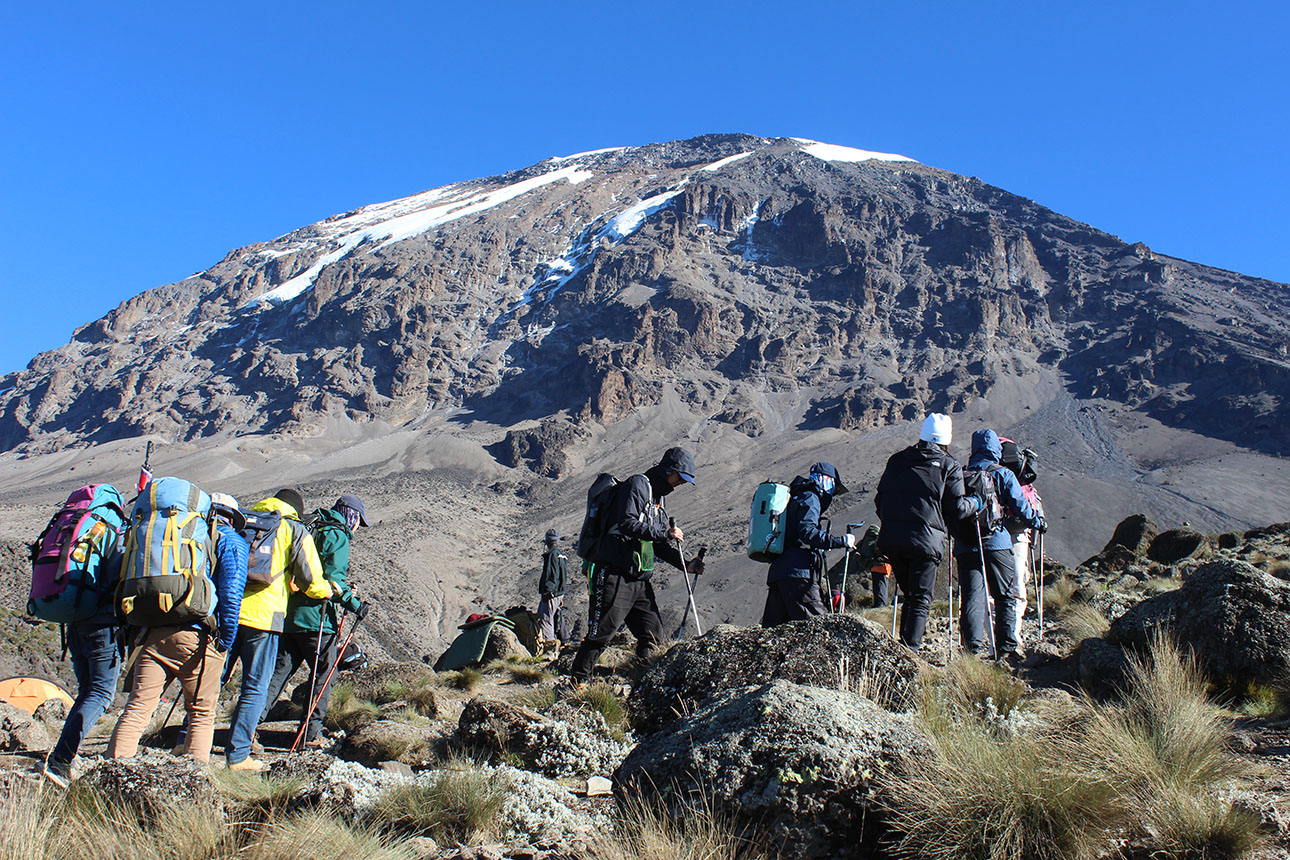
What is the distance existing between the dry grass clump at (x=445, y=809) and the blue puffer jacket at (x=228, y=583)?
115 cm

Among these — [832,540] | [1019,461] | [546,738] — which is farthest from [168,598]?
[1019,461]

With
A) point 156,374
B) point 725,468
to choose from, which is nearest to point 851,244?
point 725,468

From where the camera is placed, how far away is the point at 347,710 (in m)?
5.85

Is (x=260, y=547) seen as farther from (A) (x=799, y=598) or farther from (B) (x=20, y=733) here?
(A) (x=799, y=598)

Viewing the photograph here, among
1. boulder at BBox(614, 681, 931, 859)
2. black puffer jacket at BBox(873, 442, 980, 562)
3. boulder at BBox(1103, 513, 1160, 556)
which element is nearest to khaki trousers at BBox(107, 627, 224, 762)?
boulder at BBox(614, 681, 931, 859)

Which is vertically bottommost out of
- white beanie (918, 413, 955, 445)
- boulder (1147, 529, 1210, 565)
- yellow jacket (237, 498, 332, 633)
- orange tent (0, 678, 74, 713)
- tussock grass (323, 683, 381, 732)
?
orange tent (0, 678, 74, 713)

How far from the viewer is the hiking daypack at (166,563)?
3426 millimetres

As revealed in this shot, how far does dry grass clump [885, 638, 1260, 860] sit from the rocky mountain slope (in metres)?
40.9

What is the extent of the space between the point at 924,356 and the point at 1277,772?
102m

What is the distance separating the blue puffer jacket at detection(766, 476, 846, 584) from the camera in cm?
519

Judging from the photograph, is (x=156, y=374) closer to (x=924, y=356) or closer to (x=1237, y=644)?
(x=924, y=356)

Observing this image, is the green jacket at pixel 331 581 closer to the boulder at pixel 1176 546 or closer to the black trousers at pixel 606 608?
the black trousers at pixel 606 608

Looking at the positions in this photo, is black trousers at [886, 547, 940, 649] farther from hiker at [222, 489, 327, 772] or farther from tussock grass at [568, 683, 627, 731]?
hiker at [222, 489, 327, 772]

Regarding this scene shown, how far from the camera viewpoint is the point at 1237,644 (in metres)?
4.24
